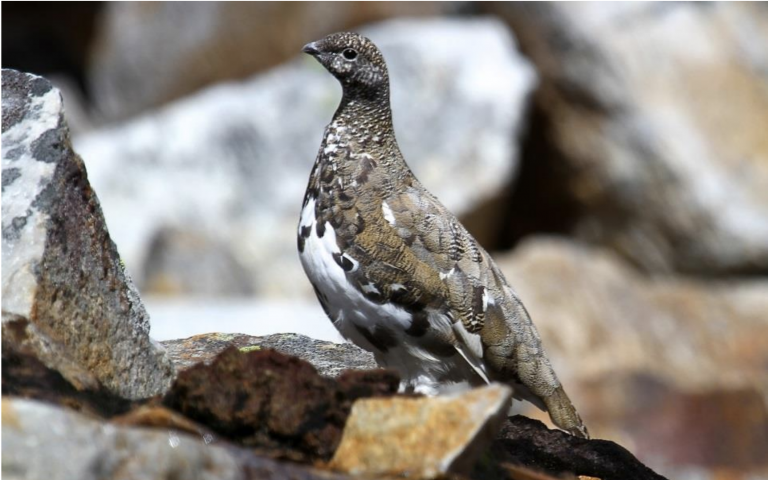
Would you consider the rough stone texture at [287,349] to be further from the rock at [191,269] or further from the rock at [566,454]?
the rock at [191,269]

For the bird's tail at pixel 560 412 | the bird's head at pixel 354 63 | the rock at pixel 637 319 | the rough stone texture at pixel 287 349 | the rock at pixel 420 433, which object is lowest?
the rock at pixel 637 319

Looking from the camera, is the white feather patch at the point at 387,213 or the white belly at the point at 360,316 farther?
the white feather patch at the point at 387,213

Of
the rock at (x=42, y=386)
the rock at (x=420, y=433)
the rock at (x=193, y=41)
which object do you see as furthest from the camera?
the rock at (x=193, y=41)

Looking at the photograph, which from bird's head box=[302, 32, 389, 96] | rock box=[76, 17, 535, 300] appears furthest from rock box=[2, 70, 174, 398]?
rock box=[76, 17, 535, 300]

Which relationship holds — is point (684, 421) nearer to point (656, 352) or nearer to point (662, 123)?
point (656, 352)

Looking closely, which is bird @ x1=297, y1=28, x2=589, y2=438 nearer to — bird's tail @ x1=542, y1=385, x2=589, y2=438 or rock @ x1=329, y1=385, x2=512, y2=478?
bird's tail @ x1=542, y1=385, x2=589, y2=438

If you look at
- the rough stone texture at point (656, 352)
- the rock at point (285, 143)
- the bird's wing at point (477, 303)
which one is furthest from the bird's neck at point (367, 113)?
the rock at point (285, 143)
